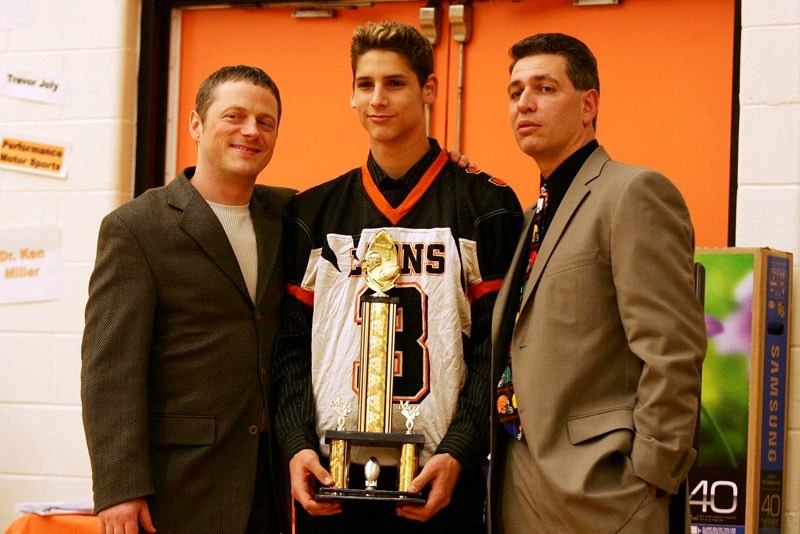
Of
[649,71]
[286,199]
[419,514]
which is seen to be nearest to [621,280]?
[419,514]

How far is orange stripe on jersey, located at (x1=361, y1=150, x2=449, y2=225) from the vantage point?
2.20 m

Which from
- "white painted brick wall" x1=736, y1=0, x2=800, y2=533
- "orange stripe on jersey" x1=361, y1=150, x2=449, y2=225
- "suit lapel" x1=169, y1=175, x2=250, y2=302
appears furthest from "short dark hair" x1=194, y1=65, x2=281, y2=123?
"white painted brick wall" x1=736, y1=0, x2=800, y2=533

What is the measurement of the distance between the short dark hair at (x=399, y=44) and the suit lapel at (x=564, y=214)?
0.42 meters

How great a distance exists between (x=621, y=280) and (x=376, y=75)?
2.32 ft

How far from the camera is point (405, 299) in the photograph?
2.15 metres

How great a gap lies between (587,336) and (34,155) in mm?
2334

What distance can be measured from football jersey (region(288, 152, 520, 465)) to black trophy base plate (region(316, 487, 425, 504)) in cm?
11

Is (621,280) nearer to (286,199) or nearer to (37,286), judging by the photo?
(286,199)

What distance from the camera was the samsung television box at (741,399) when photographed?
273cm

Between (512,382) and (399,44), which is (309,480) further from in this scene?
(399,44)

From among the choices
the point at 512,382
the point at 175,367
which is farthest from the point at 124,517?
the point at 512,382

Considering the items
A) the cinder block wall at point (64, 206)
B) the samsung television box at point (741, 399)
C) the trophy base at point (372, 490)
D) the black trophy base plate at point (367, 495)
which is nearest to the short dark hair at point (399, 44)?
the trophy base at point (372, 490)

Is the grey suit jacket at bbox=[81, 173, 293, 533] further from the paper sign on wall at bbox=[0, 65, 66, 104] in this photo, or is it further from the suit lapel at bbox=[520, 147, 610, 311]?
the paper sign on wall at bbox=[0, 65, 66, 104]

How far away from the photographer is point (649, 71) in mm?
3184
